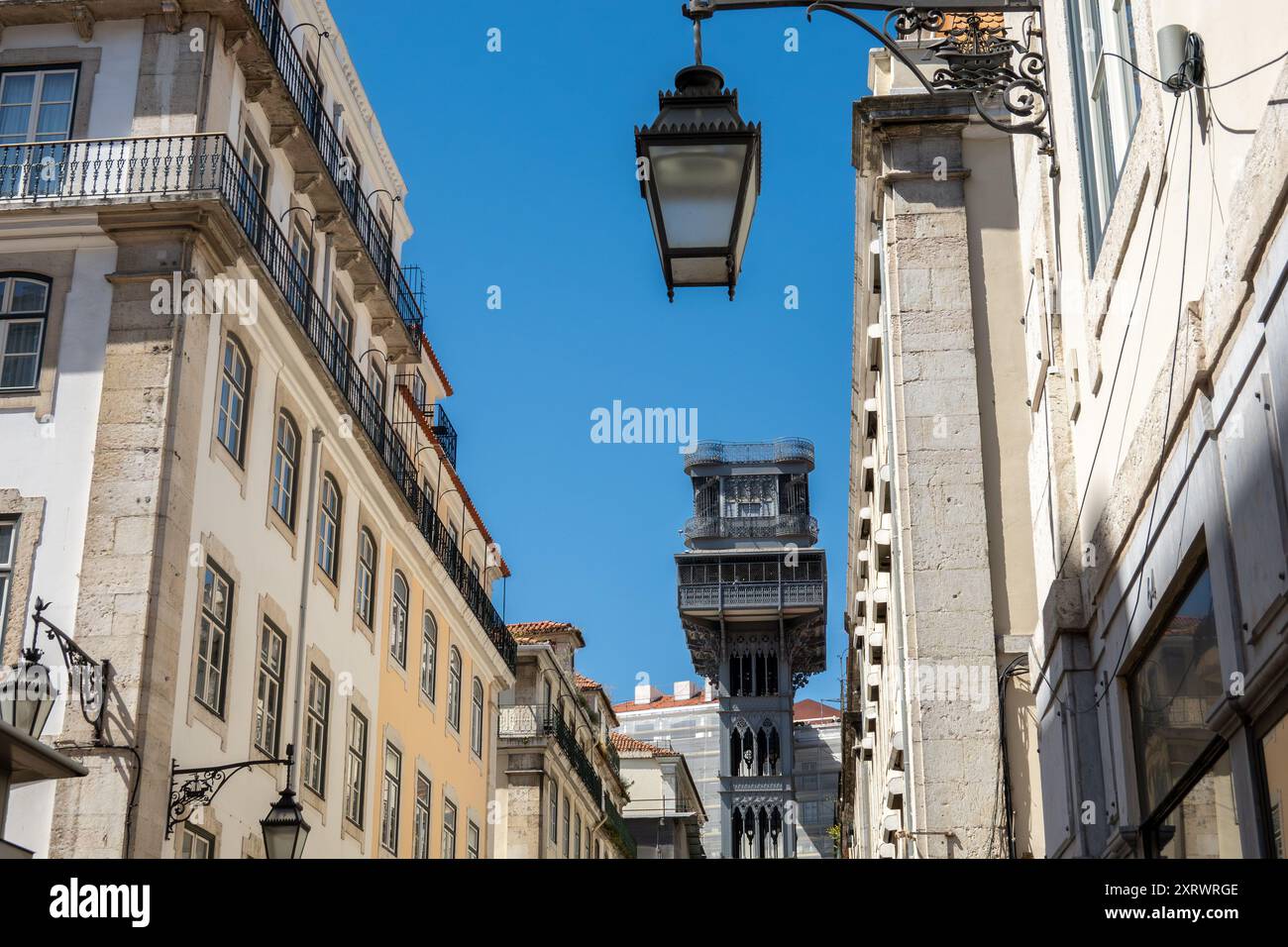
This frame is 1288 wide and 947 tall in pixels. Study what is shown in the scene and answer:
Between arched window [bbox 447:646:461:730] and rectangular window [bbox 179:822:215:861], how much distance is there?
1335 centimetres

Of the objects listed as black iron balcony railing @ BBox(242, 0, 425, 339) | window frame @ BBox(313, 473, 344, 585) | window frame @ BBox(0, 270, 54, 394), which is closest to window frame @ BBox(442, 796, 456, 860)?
window frame @ BBox(313, 473, 344, 585)

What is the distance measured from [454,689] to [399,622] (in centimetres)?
445

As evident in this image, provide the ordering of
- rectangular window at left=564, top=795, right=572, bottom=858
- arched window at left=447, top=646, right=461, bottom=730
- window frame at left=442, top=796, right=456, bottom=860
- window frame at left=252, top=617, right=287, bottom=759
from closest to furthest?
window frame at left=252, top=617, right=287, bottom=759 → window frame at left=442, top=796, right=456, bottom=860 → arched window at left=447, top=646, right=461, bottom=730 → rectangular window at left=564, top=795, right=572, bottom=858

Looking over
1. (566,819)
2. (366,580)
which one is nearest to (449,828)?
(366,580)

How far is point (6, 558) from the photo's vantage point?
19172 millimetres

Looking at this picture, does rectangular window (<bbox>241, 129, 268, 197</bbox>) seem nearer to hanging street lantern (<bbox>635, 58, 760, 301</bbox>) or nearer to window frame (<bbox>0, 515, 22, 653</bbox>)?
window frame (<bbox>0, 515, 22, 653</bbox>)

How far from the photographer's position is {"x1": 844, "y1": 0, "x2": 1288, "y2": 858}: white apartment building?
5.65 m

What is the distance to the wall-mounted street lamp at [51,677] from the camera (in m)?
17.0

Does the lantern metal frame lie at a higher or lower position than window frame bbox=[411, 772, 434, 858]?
lower

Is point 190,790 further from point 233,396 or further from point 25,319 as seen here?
point 25,319

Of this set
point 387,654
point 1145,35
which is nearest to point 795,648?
point 387,654

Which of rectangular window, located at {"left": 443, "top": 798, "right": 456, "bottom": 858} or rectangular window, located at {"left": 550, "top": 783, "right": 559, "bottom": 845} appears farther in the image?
rectangular window, located at {"left": 550, "top": 783, "right": 559, "bottom": 845}
